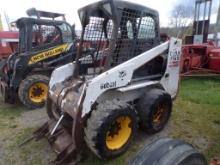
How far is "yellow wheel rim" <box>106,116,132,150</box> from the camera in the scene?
318 cm

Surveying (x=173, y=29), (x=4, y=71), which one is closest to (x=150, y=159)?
(x=4, y=71)

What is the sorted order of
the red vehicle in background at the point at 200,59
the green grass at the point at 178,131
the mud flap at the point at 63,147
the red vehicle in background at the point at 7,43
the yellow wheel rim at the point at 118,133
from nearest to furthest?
the mud flap at the point at 63,147
the yellow wheel rim at the point at 118,133
the green grass at the point at 178,131
the red vehicle in background at the point at 200,59
the red vehicle in background at the point at 7,43

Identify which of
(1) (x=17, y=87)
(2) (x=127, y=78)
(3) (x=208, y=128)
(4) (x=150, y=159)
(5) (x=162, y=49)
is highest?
(5) (x=162, y=49)

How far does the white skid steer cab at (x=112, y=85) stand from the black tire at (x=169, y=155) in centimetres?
109

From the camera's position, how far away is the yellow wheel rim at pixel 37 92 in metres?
5.57

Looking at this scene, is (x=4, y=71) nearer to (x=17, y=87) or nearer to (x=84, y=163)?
(x=17, y=87)

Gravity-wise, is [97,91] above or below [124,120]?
above

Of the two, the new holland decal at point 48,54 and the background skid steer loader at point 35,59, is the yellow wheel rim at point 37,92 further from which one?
the new holland decal at point 48,54

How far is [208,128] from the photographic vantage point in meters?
4.07

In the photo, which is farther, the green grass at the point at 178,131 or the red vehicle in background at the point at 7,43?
the red vehicle in background at the point at 7,43

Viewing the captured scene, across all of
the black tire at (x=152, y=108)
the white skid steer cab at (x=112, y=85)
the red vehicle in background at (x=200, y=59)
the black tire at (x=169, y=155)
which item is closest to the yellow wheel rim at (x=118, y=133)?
the white skid steer cab at (x=112, y=85)

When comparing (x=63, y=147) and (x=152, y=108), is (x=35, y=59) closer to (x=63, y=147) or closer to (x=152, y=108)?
(x=63, y=147)

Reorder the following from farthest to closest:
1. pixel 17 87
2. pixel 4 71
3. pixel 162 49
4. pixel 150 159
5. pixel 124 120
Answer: pixel 4 71
pixel 17 87
pixel 162 49
pixel 124 120
pixel 150 159

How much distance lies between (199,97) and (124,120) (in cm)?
297
